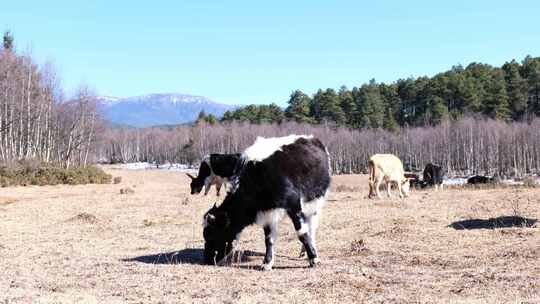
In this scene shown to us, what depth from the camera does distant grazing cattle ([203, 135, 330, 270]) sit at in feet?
33.2

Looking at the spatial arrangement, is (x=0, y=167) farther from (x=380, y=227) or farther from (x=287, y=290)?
(x=287, y=290)

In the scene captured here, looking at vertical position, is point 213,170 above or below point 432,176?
above

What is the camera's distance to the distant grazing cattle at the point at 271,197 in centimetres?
1012

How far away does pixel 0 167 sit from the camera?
46.7 m

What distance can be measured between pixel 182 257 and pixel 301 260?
96.7 inches

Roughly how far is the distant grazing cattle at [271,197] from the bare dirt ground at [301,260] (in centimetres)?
52

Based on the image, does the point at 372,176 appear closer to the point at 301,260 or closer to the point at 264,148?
the point at 301,260

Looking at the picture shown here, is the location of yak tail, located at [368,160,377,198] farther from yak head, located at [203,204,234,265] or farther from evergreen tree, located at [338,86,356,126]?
evergreen tree, located at [338,86,356,126]

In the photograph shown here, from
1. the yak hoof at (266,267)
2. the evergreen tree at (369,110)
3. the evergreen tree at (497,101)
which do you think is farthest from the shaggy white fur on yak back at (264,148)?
the evergreen tree at (369,110)

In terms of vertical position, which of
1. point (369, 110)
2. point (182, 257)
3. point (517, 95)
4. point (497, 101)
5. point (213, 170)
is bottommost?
point (182, 257)

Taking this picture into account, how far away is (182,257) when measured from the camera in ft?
38.2

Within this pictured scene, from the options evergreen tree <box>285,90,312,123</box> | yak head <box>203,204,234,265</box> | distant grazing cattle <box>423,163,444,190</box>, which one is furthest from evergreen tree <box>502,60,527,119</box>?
yak head <box>203,204,234,265</box>

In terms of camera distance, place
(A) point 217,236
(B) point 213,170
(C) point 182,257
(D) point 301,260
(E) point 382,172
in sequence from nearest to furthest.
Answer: (A) point 217,236 → (D) point 301,260 → (C) point 182,257 → (E) point 382,172 → (B) point 213,170

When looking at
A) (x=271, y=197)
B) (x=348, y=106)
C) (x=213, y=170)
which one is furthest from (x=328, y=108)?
(x=271, y=197)
